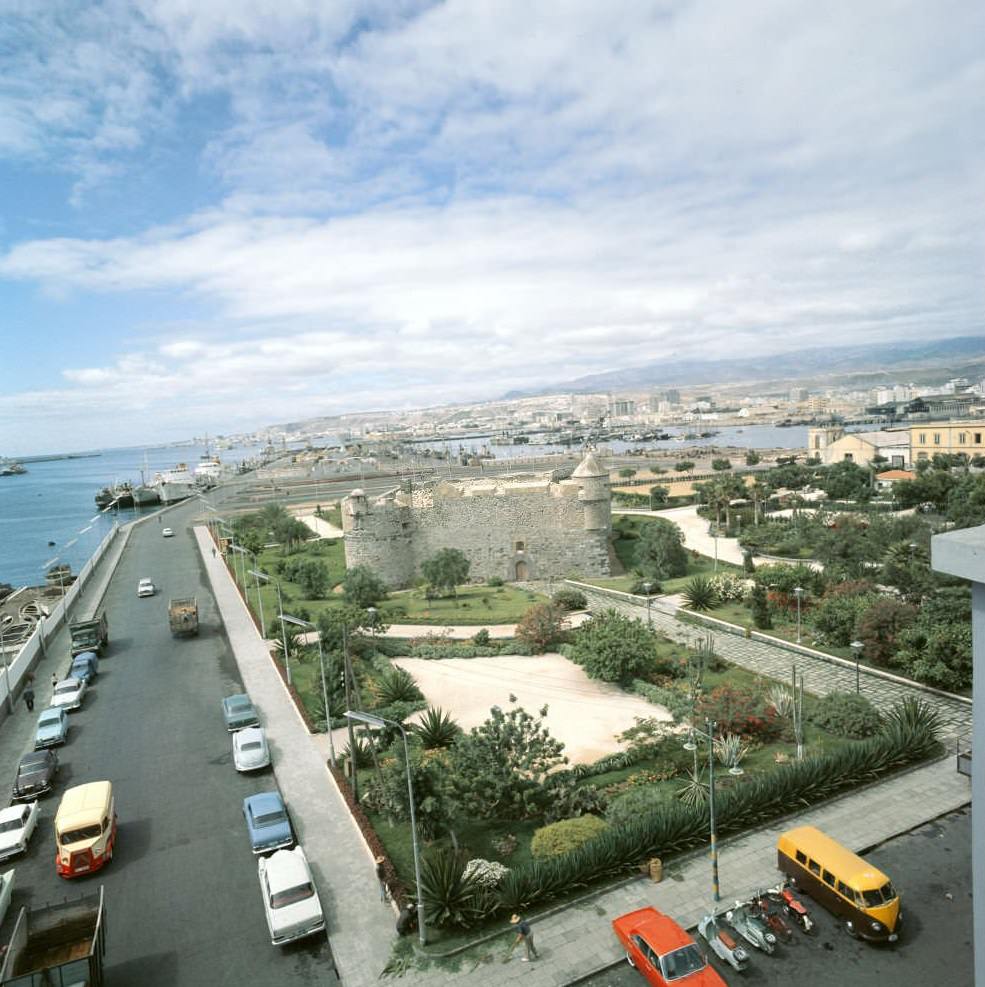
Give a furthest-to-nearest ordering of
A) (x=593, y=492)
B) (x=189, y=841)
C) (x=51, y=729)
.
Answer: (x=593, y=492)
(x=51, y=729)
(x=189, y=841)

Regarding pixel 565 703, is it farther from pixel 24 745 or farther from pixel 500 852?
pixel 24 745

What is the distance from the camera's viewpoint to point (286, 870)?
12695mm

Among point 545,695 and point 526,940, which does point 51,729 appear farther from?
point 526,940

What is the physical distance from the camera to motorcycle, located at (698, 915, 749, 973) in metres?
10.8

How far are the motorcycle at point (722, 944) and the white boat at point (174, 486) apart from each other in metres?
103

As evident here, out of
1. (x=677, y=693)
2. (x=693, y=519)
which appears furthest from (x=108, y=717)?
(x=693, y=519)

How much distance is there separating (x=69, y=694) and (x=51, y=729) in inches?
115

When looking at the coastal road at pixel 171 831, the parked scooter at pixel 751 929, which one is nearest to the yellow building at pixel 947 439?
the parked scooter at pixel 751 929

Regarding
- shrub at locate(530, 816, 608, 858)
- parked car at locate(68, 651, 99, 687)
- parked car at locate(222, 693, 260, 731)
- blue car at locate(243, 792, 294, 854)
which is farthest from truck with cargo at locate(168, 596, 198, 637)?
shrub at locate(530, 816, 608, 858)

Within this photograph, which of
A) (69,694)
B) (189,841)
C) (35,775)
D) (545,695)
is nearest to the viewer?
(189,841)

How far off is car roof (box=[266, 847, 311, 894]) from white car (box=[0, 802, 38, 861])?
6021 mm

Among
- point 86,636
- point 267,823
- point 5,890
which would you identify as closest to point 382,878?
point 267,823

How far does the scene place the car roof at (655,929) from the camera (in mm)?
10523

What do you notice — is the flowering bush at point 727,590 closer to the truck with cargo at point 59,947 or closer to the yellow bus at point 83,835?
the yellow bus at point 83,835
